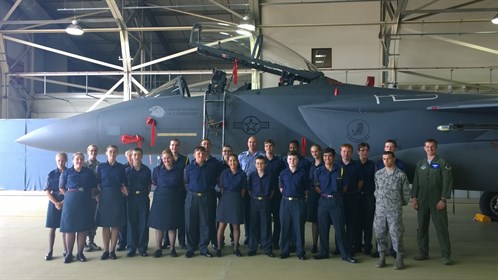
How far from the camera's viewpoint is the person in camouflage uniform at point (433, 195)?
5.11m

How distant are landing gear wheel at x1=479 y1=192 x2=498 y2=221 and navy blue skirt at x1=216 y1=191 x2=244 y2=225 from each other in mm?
6525

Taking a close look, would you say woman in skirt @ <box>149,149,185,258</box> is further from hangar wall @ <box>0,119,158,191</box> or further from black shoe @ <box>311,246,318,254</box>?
hangar wall @ <box>0,119,158,191</box>

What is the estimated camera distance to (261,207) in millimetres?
5434

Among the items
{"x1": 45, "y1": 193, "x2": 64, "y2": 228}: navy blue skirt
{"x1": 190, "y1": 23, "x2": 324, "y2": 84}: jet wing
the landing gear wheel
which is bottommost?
A: the landing gear wheel

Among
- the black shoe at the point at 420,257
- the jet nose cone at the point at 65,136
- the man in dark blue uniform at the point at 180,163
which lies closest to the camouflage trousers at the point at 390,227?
the black shoe at the point at 420,257

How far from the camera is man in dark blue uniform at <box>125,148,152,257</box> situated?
5594mm

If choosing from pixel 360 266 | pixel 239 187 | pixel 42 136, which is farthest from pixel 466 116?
pixel 42 136

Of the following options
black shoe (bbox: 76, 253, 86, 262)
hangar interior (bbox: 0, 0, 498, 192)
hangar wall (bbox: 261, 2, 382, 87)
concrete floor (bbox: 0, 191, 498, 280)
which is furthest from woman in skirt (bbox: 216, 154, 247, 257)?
hangar wall (bbox: 261, 2, 382, 87)

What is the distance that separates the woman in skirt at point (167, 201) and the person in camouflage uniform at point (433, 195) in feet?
10.6

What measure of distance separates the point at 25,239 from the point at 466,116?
769 centimetres

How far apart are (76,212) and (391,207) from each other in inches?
159

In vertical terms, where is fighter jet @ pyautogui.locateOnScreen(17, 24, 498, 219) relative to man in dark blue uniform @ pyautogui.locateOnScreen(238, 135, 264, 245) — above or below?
above

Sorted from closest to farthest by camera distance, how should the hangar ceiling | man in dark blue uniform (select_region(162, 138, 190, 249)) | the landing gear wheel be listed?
man in dark blue uniform (select_region(162, 138, 190, 249))
the landing gear wheel
the hangar ceiling

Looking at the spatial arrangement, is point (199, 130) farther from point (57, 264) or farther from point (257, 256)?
point (57, 264)
